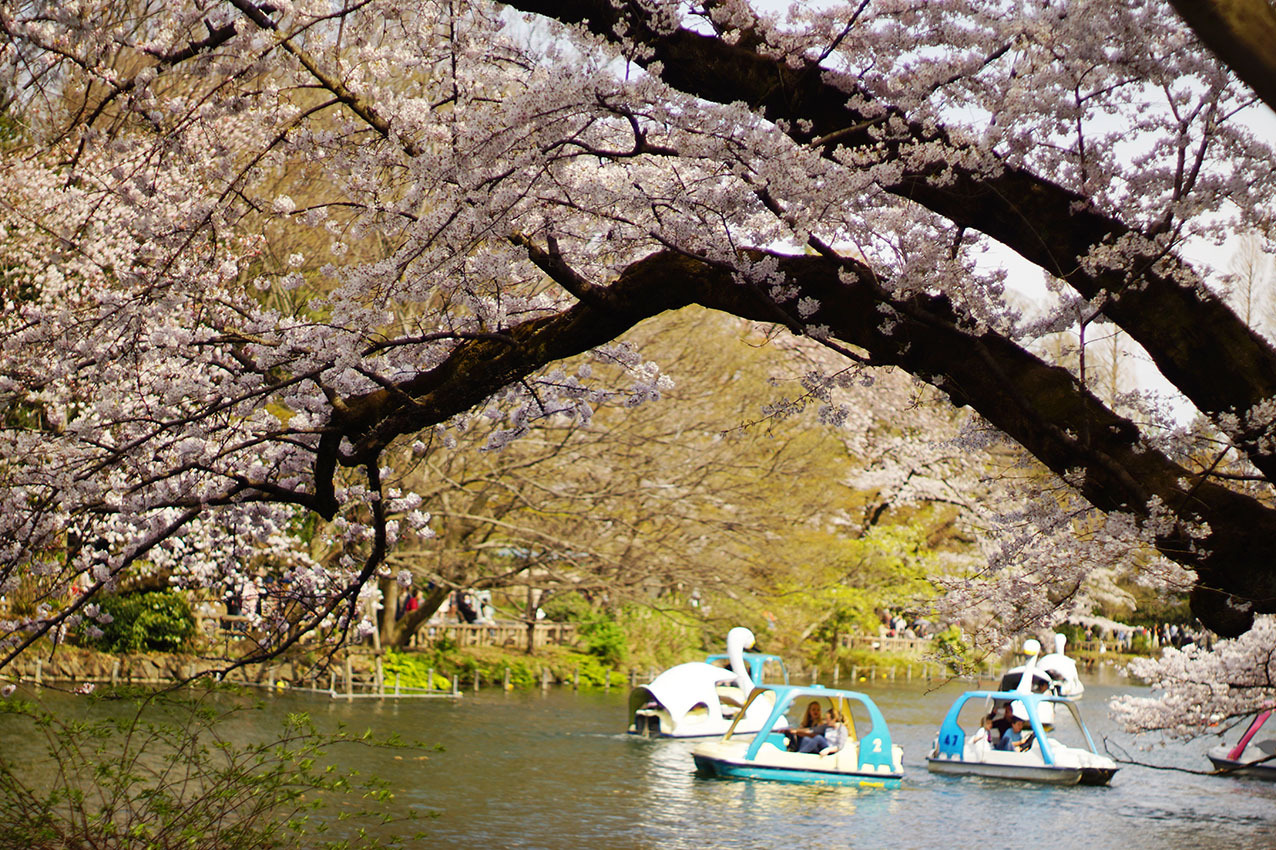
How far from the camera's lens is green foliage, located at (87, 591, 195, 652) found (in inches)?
759

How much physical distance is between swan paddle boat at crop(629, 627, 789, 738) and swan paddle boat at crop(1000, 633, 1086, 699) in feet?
13.2

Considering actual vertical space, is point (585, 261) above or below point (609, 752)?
above

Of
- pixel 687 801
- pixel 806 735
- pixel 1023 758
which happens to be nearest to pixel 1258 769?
pixel 1023 758

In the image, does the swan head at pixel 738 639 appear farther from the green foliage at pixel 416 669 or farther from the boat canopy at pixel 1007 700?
the green foliage at pixel 416 669

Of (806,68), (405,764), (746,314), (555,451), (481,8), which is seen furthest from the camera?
(555,451)

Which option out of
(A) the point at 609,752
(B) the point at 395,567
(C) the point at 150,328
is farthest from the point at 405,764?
(C) the point at 150,328

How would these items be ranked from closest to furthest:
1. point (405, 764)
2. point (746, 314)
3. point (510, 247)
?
point (746, 314) → point (510, 247) → point (405, 764)

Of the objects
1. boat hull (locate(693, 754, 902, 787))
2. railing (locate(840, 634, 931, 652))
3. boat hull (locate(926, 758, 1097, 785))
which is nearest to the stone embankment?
boat hull (locate(693, 754, 902, 787))

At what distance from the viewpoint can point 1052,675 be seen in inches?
905

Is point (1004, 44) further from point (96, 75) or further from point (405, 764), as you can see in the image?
point (405, 764)

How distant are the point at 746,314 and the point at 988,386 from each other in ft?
3.27

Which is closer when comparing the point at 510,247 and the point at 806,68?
the point at 806,68

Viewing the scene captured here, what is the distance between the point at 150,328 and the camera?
759 centimetres

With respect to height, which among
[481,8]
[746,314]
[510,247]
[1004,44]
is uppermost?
[481,8]
